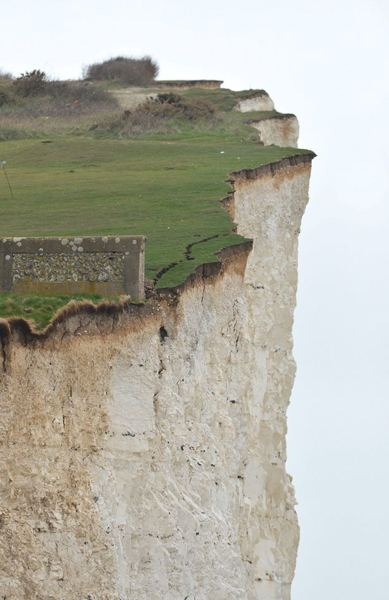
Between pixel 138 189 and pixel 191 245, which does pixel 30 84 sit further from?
pixel 191 245

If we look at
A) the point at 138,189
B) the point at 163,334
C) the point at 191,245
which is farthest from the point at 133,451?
the point at 138,189

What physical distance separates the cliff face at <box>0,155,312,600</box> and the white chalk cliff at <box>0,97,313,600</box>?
2 centimetres

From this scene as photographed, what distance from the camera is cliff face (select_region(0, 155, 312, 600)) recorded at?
58.0ft

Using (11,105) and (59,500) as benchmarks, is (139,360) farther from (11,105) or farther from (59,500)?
(11,105)

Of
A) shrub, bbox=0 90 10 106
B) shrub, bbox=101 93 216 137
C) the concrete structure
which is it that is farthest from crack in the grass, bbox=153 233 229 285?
shrub, bbox=0 90 10 106

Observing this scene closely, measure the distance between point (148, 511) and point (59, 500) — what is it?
85.2 inches

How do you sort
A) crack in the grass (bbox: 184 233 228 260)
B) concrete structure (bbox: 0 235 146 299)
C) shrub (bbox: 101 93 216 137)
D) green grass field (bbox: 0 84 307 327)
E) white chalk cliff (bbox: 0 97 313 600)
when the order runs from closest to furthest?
white chalk cliff (bbox: 0 97 313 600)
concrete structure (bbox: 0 235 146 299)
crack in the grass (bbox: 184 233 228 260)
green grass field (bbox: 0 84 307 327)
shrub (bbox: 101 93 216 137)

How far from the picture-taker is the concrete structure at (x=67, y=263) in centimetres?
1933

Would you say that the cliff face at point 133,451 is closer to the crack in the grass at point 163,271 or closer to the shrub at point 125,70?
the crack in the grass at point 163,271

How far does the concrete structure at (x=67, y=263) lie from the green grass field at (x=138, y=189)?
0.76 m

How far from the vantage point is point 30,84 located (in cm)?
6094

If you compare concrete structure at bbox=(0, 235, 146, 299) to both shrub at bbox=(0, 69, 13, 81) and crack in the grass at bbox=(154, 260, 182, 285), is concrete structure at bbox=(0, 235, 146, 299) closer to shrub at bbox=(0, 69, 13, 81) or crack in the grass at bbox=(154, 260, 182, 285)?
crack in the grass at bbox=(154, 260, 182, 285)

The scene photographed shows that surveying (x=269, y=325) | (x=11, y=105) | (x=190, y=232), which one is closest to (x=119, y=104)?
(x=11, y=105)

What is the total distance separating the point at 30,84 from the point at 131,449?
4311cm
